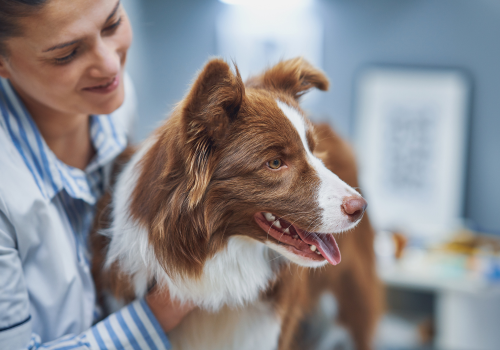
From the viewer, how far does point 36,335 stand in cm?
94

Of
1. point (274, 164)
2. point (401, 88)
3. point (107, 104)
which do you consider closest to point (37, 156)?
point (107, 104)

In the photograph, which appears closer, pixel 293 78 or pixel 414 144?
pixel 293 78

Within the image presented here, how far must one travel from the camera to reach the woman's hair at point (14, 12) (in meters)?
0.82

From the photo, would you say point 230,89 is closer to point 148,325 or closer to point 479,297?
point 148,325

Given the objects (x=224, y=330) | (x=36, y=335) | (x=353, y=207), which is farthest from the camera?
(x=224, y=330)

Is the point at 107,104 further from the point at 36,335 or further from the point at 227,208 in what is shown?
the point at 36,335

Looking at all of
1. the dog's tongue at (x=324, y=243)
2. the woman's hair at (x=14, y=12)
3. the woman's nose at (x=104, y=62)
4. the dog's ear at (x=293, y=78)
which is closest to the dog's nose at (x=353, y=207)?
the dog's tongue at (x=324, y=243)

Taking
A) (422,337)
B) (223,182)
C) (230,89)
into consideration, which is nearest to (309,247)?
(223,182)

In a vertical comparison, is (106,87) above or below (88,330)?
above

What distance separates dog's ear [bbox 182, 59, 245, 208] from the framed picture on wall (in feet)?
7.53

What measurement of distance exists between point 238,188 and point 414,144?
2.59 metres

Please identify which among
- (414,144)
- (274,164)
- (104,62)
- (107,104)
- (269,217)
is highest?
(104,62)

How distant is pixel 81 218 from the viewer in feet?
3.66

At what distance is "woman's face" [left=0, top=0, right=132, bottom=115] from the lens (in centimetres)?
85
